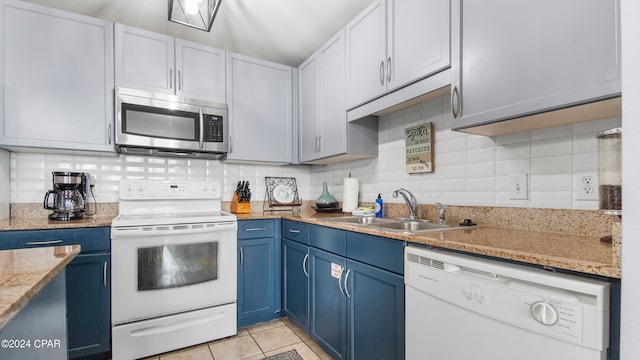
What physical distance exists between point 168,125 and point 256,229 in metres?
1.08

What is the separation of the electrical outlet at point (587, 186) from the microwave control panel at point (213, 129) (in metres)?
2.37

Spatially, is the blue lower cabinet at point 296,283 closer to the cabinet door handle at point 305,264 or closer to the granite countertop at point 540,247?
the cabinet door handle at point 305,264

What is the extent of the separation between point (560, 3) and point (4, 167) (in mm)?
3279

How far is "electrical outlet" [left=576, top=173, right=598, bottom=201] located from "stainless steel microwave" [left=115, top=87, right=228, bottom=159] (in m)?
2.35

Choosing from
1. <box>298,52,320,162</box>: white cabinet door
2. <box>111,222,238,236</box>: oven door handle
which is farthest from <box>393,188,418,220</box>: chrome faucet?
<box>111,222,238,236</box>: oven door handle

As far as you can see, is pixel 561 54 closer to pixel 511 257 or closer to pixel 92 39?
pixel 511 257

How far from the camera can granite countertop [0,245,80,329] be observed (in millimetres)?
564

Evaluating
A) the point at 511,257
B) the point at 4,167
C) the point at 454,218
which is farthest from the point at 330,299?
the point at 4,167

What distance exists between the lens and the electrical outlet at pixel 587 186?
1.23 m

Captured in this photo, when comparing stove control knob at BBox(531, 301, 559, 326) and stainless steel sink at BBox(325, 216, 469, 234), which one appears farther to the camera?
stainless steel sink at BBox(325, 216, 469, 234)

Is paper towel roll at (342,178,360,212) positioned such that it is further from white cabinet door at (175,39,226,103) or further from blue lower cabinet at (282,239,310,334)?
white cabinet door at (175,39,226,103)

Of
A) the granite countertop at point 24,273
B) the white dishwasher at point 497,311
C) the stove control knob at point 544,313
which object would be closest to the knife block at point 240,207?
the granite countertop at point 24,273

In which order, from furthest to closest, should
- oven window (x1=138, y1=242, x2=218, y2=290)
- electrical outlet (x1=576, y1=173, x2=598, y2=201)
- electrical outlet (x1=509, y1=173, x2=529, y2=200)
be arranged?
1. oven window (x1=138, y1=242, x2=218, y2=290)
2. electrical outlet (x1=509, y1=173, x2=529, y2=200)
3. electrical outlet (x1=576, y1=173, x2=598, y2=201)

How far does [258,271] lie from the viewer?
241 centimetres
